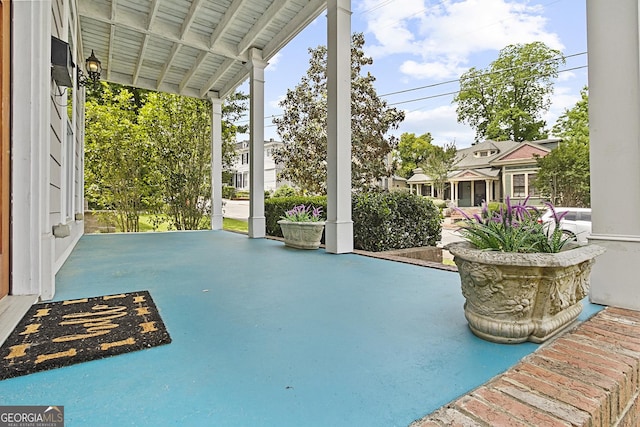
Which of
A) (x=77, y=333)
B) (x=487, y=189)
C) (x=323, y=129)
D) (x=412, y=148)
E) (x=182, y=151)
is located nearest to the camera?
(x=77, y=333)

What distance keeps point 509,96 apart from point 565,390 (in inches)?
957

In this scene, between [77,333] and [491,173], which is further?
[491,173]

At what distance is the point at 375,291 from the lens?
2.55 m

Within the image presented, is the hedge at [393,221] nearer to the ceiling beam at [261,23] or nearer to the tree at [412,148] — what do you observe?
the ceiling beam at [261,23]

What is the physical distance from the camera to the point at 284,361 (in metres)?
1.40

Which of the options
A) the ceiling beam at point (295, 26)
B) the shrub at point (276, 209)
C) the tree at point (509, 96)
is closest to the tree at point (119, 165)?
the shrub at point (276, 209)

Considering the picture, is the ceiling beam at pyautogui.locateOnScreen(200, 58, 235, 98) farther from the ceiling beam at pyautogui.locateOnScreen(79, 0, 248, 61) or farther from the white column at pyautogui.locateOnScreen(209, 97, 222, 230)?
the ceiling beam at pyautogui.locateOnScreen(79, 0, 248, 61)

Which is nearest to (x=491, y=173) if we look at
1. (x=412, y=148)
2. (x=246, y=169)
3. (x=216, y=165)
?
(x=412, y=148)

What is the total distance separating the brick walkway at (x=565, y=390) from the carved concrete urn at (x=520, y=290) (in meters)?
0.12

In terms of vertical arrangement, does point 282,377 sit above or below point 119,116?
below

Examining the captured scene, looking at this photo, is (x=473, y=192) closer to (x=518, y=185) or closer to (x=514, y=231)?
(x=518, y=185)

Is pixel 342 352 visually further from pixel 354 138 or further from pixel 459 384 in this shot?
pixel 354 138

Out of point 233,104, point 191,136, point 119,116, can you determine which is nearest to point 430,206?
point 191,136

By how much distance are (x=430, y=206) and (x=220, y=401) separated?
4777mm
